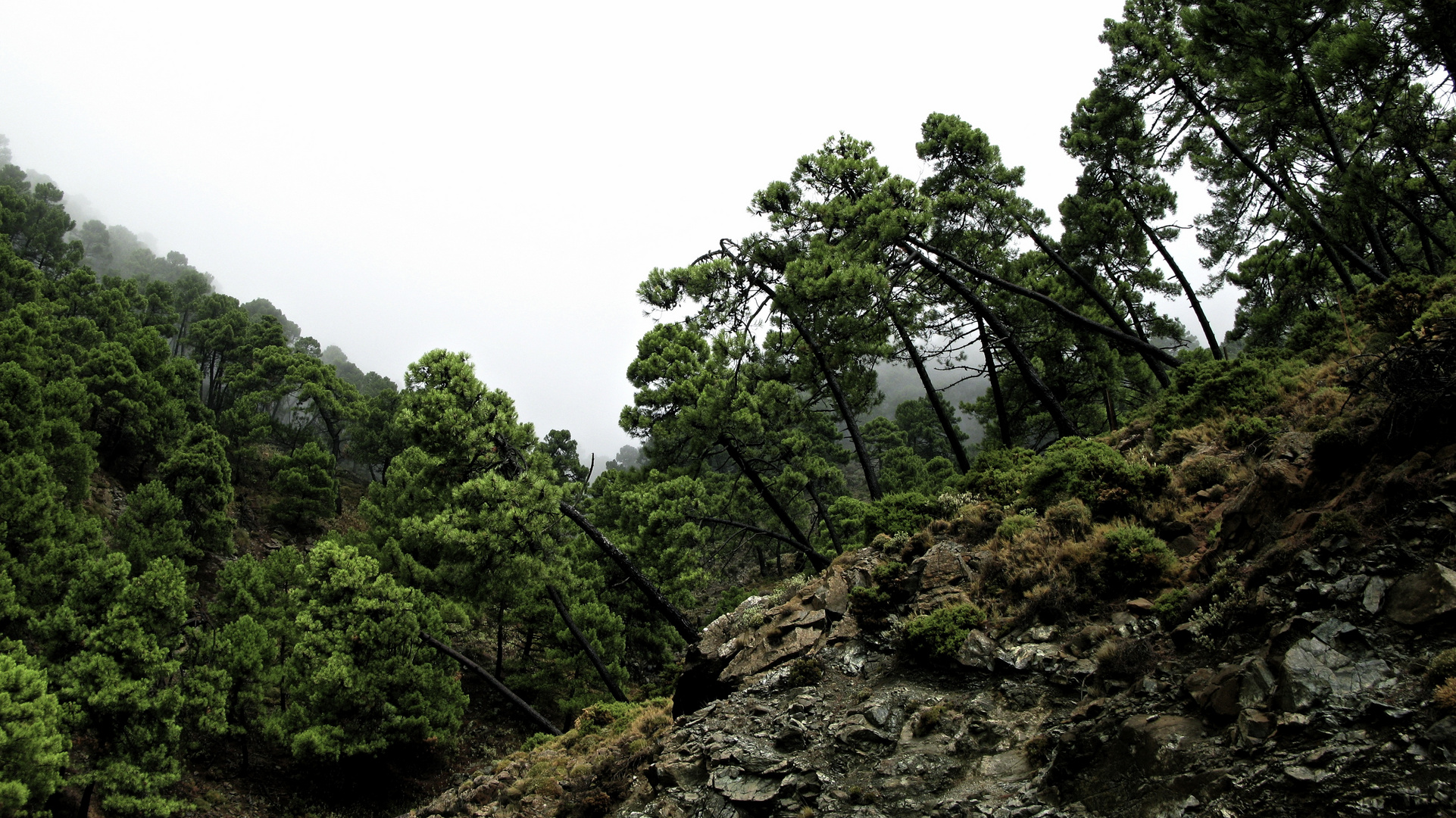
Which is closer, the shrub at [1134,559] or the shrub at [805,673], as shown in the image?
the shrub at [1134,559]

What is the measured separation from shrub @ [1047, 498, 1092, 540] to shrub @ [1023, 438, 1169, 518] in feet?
0.86

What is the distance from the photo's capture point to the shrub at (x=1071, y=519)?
803cm

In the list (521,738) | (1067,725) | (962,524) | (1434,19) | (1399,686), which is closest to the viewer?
(1399,686)

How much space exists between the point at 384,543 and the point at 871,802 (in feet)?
87.3

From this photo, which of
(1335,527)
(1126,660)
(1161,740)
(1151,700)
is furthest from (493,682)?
(1335,527)

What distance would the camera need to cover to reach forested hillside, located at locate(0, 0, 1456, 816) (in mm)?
7883

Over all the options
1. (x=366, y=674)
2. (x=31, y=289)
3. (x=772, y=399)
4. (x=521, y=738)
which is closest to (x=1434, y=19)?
(x=772, y=399)

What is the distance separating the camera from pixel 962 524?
9891 millimetres

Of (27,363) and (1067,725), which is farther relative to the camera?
(27,363)

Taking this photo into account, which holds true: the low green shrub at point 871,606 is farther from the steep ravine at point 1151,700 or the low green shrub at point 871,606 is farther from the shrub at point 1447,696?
the shrub at point 1447,696

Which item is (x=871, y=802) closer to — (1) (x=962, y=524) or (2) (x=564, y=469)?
→ (1) (x=962, y=524)

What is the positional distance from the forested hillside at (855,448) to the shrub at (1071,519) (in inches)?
A: 2.7

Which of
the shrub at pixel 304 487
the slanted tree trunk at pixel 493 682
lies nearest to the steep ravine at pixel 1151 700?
the slanted tree trunk at pixel 493 682

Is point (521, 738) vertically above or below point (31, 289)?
below
